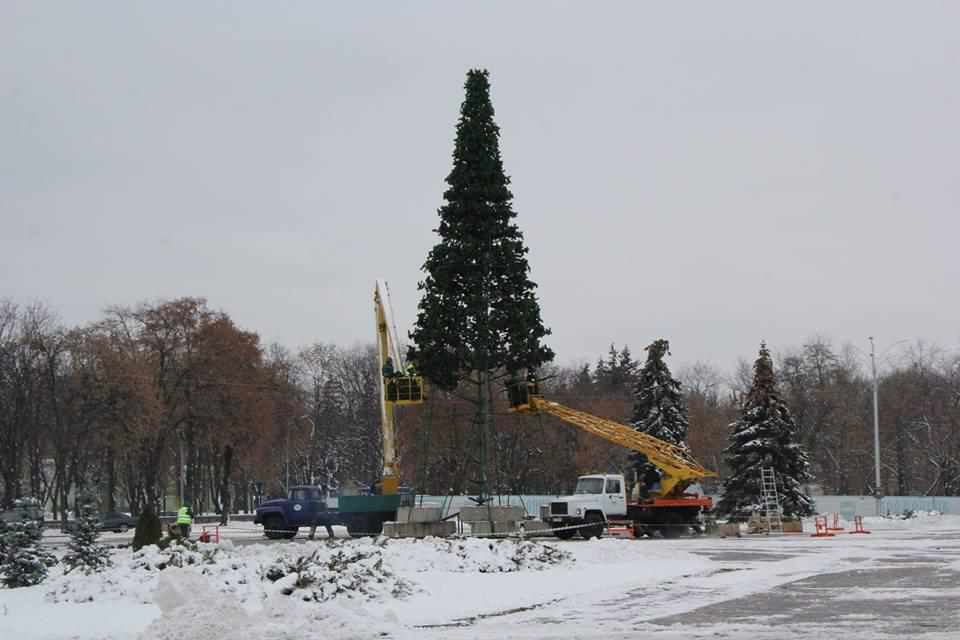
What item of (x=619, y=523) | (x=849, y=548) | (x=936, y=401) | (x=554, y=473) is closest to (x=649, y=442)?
(x=619, y=523)

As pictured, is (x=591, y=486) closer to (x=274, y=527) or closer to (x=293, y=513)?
(x=293, y=513)

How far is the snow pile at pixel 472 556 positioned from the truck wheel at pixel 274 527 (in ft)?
59.5

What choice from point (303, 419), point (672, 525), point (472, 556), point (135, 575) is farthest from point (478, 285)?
point (303, 419)

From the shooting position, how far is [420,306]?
35.5 meters

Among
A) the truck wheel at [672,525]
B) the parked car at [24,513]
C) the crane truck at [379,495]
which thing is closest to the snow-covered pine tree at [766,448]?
the truck wheel at [672,525]

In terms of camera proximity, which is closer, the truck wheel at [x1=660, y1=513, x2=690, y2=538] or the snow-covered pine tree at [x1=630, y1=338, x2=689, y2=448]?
the truck wheel at [x1=660, y1=513, x2=690, y2=538]

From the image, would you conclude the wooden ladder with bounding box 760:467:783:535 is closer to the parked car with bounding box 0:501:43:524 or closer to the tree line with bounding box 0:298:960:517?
the tree line with bounding box 0:298:960:517

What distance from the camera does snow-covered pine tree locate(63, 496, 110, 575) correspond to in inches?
826

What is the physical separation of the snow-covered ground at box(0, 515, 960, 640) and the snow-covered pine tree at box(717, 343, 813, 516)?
29.1 meters

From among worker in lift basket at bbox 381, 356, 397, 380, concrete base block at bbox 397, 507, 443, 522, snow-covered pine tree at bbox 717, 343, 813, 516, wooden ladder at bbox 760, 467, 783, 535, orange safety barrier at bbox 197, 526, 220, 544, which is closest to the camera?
concrete base block at bbox 397, 507, 443, 522

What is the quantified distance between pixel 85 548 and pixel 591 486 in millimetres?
24612

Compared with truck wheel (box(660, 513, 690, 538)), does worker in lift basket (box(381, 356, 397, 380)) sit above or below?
above

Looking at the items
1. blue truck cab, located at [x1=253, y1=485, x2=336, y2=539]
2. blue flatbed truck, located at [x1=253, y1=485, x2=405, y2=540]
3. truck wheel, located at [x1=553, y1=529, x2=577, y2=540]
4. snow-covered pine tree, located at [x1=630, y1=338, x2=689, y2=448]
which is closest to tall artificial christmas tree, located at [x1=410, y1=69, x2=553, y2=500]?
truck wheel, located at [x1=553, y1=529, x2=577, y2=540]

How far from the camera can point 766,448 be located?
2276 inches
